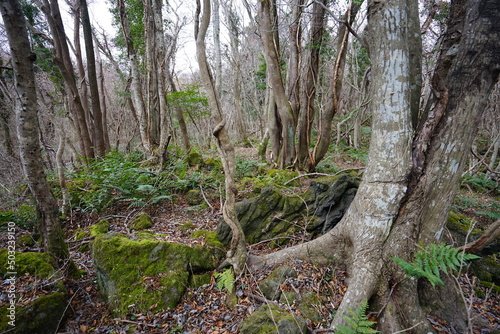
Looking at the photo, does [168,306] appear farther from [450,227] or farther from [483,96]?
[450,227]

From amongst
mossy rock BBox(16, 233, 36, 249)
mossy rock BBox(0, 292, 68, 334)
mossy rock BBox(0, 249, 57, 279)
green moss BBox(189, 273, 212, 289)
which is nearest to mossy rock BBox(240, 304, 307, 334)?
green moss BBox(189, 273, 212, 289)

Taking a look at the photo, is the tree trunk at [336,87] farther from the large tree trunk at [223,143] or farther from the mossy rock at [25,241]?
the mossy rock at [25,241]

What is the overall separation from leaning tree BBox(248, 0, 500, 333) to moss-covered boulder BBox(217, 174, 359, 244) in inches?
49.4

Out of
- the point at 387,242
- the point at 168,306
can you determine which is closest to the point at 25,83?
the point at 168,306

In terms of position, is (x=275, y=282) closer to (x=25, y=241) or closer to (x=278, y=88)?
(x=25, y=241)

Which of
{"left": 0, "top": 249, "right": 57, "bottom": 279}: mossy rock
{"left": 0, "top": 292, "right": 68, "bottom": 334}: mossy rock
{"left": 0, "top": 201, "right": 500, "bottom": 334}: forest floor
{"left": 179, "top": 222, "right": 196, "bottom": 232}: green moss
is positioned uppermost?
{"left": 0, "top": 249, "right": 57, "bottom": 279}: mossy rock

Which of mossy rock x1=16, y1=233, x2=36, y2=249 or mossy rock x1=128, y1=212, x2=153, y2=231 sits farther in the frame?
mossy rock x1=128, y1=212, x2=153, y2=231

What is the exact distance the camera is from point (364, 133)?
17109mm

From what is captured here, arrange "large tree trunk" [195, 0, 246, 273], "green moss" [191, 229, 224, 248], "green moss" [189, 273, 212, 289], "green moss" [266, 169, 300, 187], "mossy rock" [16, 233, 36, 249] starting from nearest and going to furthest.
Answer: "large tree trunk" [195, 0, 246, 273], "green moss" [189, 273, 212, 289], "green moss" [191, 229, 224, 248], "mossy rock" [16, 233, 36, 249], "green moss" [266, 169, 300, 187]

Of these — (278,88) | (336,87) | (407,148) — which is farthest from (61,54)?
(407,148)

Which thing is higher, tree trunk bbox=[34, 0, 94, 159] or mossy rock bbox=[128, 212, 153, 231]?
tree trunk bbox=[34, 0, 94, 159]

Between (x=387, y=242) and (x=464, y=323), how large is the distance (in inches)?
53.9

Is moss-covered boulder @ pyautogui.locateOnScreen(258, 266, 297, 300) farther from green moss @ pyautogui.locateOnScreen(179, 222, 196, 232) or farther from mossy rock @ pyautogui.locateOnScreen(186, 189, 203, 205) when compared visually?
mossy rock @ pyautogui.locateOnScreen(186, 189, 203, 205)

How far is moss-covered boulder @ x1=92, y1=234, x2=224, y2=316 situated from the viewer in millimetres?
2904
